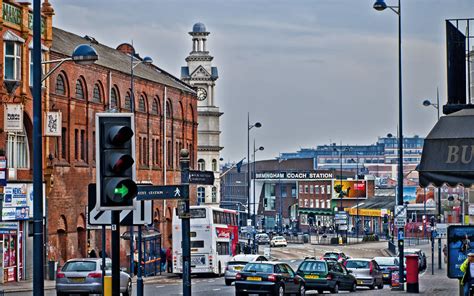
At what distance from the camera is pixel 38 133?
21641 millimetres

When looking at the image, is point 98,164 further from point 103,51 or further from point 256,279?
point 103,51

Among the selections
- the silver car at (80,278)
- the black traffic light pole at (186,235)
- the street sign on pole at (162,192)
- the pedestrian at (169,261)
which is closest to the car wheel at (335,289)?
the silver car at (80,278)

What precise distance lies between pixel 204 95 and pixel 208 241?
72.4 meters

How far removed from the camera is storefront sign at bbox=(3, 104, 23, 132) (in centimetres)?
5112

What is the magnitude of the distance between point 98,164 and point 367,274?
38.6 m

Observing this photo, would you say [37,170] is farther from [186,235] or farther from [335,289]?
[335,289]

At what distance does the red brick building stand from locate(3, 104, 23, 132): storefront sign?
4.11 meters

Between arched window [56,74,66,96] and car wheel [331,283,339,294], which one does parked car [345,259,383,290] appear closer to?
car wheel [331,283,339,294]

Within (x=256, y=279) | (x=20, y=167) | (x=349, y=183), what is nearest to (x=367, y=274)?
(x=256, y=279)

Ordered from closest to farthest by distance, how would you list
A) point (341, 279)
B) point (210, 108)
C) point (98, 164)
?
point (98, 164), point (341, 279), point (210, 108)

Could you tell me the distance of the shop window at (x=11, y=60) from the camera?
53.9 meters

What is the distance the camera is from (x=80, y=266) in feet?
136

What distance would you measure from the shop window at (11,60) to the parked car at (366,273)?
703 inches

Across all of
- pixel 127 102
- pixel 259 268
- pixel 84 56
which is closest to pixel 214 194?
pixel 127 102
